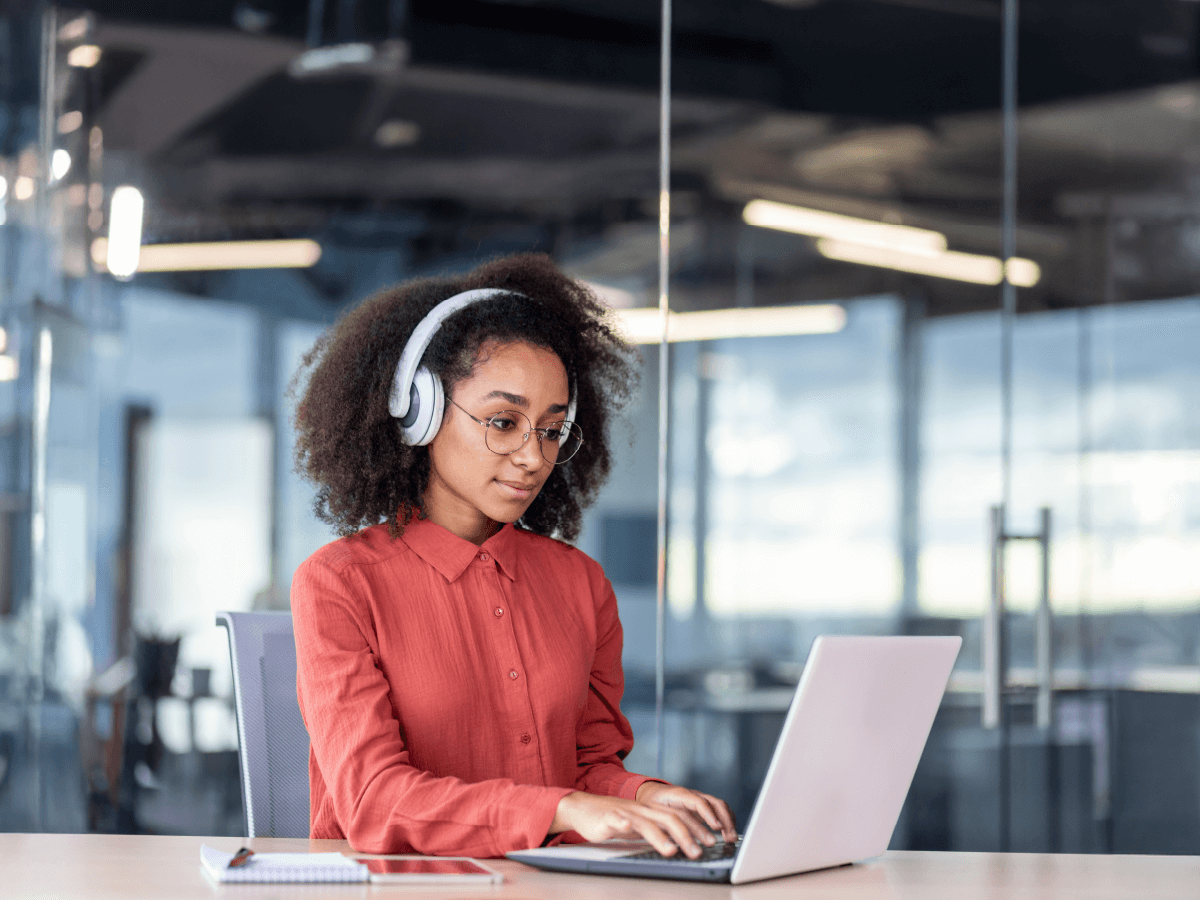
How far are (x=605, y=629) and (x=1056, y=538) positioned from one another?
2032mm

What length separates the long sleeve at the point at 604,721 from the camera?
1827 mm

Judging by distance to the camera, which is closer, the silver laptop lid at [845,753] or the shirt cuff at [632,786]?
the silver laptop lid at [845,753]

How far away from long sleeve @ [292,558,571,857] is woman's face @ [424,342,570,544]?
8.9 inches

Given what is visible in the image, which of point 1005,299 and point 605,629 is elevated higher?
point 1005,299

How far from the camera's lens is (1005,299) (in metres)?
3.66

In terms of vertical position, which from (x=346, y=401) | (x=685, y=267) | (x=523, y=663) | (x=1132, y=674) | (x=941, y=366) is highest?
(x=685, y=267)

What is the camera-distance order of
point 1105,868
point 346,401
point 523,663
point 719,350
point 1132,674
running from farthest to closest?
point 719,350 < point 1132,674 < point 346,401 < point 523,663 < point 1105,868

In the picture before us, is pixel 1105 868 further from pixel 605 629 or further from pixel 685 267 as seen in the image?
pixel 685 267

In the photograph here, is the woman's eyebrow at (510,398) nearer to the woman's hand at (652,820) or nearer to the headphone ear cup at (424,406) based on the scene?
the headphone ear cup at (424,406)

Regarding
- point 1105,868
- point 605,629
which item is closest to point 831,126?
point 605,629

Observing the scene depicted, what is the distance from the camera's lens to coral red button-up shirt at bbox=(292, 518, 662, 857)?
1481 millimetres

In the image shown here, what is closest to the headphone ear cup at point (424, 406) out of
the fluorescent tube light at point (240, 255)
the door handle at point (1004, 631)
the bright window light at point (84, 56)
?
the door handle at point (1004, 631)

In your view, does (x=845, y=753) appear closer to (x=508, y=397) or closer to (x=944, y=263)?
(x=508, y=397)

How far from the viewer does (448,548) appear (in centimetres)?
180
